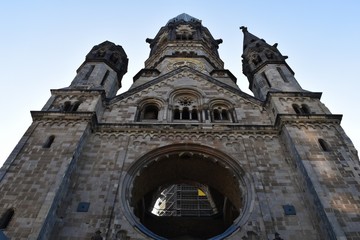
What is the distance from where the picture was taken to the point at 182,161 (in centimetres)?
1380

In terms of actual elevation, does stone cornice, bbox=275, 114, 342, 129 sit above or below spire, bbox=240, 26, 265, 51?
below

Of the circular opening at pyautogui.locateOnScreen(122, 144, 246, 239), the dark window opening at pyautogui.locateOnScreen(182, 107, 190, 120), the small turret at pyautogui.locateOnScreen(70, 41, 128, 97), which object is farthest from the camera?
the small turret at pyautogui.locateOnScreen(70, 41, 128, 97)

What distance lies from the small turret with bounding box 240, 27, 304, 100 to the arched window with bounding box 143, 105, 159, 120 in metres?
5.67

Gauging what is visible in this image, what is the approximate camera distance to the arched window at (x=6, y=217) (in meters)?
9.55

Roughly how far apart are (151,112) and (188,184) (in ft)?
13.7

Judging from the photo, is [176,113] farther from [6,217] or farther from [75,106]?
[6,217]

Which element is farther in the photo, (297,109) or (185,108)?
(185,108)

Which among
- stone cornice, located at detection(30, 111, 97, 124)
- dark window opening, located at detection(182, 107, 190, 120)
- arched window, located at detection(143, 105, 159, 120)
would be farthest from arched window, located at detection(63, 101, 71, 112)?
dark window opening, located at detection(182, 107, 190, 120)

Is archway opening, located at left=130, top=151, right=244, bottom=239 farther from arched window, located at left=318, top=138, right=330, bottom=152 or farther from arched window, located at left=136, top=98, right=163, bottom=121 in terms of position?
arched window, located at left=318, top=138, right=330, bottom=152

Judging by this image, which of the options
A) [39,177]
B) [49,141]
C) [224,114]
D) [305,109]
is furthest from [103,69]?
[305,109]

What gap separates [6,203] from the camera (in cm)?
1021

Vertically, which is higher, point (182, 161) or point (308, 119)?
point (308, 119)

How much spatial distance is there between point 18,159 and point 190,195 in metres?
12.8

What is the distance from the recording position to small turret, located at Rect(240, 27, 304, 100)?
693 inches
